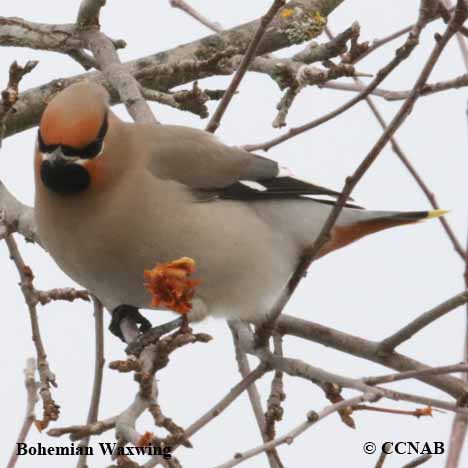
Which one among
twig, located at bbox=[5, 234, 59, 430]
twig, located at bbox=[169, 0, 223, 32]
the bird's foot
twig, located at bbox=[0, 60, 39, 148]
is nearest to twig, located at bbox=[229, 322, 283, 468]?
the bird's foot

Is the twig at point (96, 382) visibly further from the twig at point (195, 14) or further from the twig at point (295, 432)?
the twig at point (195, 14)

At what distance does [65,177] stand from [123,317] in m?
0.72

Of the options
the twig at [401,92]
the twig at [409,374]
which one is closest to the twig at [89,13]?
the twig at [401,92]

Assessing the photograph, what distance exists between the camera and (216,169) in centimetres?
491

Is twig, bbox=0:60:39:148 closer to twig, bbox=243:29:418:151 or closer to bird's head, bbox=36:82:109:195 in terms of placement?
bird's head, bbox=36:82:109:195

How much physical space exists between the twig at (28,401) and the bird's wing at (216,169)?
4.06 feet

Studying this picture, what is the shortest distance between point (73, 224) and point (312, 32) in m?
1.78

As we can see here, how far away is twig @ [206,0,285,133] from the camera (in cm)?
387

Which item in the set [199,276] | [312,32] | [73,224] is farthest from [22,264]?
[312,32]

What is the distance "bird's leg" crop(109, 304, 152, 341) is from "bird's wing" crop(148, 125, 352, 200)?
0.58 meters

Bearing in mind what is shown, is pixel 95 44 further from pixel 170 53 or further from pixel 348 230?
pixel 348 230


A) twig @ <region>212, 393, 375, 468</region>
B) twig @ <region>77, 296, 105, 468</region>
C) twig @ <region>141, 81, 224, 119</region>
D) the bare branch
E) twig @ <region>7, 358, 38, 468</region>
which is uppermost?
the bare branch

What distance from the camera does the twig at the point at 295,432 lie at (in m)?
2.85

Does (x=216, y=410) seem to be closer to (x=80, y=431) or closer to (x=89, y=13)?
(x=80, y=431)
